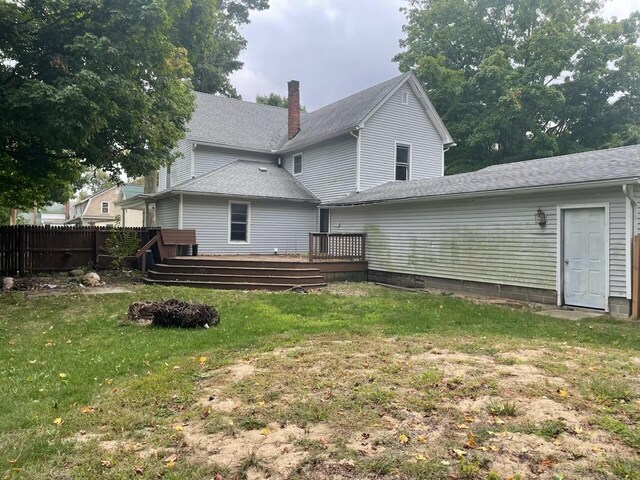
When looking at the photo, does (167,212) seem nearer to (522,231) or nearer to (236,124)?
(236,124)

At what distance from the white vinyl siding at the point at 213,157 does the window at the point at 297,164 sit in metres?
1.68

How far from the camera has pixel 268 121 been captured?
23.2 metres

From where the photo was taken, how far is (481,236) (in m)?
11.6

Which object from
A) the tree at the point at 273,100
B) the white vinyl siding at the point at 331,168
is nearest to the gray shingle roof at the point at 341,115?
the white vinyl siding at the point at 331,168

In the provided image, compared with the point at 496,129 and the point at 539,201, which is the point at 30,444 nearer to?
the point at 539,201

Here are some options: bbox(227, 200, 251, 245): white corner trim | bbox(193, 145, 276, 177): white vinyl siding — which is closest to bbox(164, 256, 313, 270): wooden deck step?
bbox(227, 200, 251, 245): white corner trim

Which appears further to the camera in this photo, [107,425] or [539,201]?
[539,201]

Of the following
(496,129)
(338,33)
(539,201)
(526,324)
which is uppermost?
(338,33)

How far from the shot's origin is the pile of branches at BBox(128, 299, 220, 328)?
22.8 ft

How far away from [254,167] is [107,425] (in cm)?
1716

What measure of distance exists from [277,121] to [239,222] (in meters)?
7.97

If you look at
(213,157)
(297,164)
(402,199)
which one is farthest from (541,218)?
(213,157)

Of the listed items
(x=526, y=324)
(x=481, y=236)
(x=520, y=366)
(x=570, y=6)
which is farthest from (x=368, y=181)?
(x=570, y=6)

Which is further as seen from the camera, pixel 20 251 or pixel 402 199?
pixel 20 251
